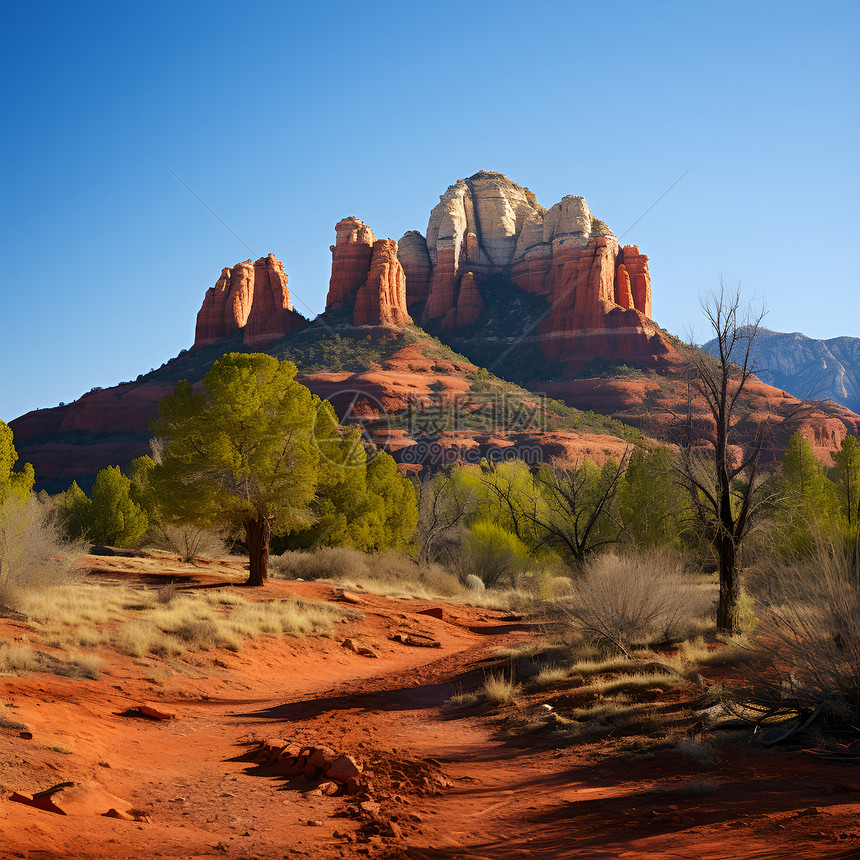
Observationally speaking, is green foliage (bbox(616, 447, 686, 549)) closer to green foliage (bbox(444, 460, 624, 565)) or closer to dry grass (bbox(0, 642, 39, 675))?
green foliage (bbox(444, 460, 624, 565))

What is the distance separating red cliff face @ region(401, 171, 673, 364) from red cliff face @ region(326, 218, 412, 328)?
60.1ft

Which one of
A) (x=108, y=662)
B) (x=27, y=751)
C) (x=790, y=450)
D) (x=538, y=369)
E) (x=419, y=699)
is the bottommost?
(x=419, y=699)

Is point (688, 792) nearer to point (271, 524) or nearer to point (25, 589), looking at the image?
point (25, 589)

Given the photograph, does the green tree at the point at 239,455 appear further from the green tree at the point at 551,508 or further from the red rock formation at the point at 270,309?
the red rock formation at the point at 270,309

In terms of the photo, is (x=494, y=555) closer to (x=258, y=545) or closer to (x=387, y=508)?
(x=387, y=508)

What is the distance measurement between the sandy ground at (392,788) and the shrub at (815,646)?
67cm

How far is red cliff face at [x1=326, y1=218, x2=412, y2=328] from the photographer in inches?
4038

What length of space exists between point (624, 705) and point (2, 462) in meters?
16.8

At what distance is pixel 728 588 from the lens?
40.0 ft

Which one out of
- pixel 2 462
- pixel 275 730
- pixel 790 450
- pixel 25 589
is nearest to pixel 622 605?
pixel 275 730

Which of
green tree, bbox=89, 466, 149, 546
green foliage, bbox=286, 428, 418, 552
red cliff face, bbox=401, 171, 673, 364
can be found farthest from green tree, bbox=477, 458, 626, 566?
red cliff face, bbox=401, 171, 673, 364

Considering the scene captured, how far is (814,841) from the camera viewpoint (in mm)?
4352

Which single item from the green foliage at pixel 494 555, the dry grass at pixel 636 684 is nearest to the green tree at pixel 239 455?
the green foliage at pixel 494 555

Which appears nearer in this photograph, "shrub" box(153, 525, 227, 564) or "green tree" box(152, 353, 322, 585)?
"green tree" box(152, 353, 322, 585)
